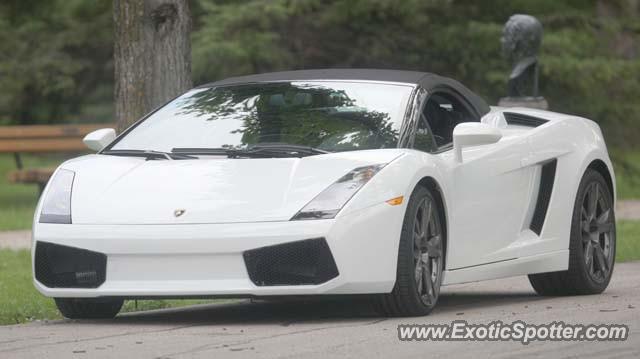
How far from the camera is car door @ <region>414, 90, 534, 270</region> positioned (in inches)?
320

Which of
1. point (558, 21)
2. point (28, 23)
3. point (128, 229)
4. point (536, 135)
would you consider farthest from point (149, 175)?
point (28, 23)

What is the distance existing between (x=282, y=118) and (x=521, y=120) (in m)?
2.09

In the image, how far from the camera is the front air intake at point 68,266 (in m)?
7.39

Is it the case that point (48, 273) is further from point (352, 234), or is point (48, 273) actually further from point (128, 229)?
point (352, 234)

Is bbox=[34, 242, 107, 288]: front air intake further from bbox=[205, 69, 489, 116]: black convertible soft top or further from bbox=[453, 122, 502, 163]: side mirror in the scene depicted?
bbox=[453, 122, 502, 163]: side mirror

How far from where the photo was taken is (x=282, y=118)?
325 inches

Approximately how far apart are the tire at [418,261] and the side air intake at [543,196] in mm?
1156

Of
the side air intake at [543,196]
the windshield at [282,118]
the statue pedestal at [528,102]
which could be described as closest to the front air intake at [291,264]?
the windshield at [282,118]

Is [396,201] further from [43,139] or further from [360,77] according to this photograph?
[43,139]

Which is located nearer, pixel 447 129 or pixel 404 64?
pixel 447 129

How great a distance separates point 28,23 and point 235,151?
1775 cm

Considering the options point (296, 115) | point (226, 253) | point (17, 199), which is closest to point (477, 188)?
point (296, 115)

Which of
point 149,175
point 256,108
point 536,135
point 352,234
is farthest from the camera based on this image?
point 536,135

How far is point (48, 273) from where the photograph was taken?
7.54 meters
